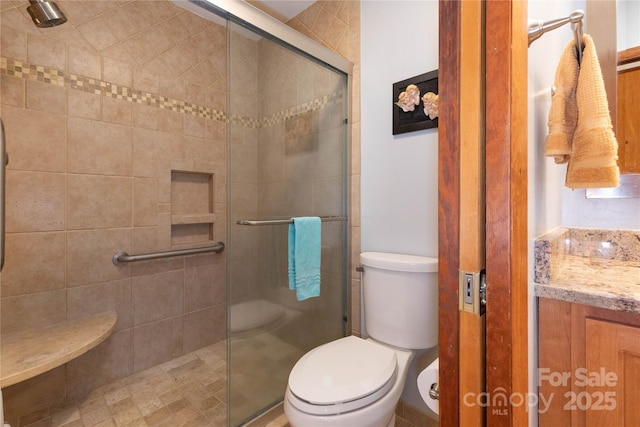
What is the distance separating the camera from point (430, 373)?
71 centimetres

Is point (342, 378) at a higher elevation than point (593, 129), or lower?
lower

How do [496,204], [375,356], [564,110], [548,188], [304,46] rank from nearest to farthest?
[496,204] < [564,110] < [548,188] < [375,356] < [304,46]

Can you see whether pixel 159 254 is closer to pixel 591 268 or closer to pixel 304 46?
pixel 304 46

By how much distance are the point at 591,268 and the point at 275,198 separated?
1.25m

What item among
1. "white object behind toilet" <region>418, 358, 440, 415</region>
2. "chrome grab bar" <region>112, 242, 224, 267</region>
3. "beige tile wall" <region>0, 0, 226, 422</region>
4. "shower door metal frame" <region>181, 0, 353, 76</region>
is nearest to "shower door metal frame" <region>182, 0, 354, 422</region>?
"shower door metal frame" <region>181, 0, 353, 76</region>

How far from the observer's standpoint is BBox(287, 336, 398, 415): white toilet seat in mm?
941

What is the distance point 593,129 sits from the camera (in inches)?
31.5

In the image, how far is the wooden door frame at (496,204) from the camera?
19.6 inches

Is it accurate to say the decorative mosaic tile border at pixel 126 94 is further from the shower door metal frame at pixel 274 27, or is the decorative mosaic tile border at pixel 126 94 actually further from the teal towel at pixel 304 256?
the teal towel at pixel 304 256

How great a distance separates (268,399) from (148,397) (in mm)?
690

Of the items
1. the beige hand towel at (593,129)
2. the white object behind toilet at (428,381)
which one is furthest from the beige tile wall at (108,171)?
the beige hand towel at (593,129)

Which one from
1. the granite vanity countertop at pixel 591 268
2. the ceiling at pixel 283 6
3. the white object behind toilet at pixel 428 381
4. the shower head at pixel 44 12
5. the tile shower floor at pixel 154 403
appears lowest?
the tile shower floor at pixel 154 403

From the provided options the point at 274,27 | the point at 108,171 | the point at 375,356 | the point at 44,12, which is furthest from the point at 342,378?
the point at 44,12

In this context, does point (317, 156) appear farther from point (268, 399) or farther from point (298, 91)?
point (268, 399)
